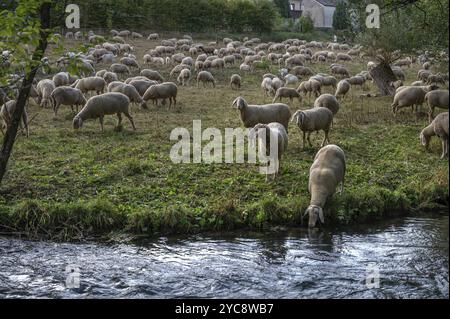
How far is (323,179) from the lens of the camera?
466 inches

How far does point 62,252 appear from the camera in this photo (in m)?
10.3

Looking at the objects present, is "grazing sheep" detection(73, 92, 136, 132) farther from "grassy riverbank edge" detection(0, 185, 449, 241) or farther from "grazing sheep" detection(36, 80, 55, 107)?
"grassy riverbank edge" detection(0, 185, 449, 241)

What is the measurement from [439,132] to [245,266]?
27.8 ft

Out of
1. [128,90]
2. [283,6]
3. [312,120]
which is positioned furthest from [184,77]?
[283,6]

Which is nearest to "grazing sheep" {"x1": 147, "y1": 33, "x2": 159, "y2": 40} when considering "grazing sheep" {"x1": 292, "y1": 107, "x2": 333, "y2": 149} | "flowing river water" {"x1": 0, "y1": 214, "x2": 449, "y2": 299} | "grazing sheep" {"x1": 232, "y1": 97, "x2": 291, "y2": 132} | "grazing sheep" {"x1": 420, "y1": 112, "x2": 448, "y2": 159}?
"grazing sheep" {"x1": 232, "y1": 97, "x2": 291, "y2": 132}

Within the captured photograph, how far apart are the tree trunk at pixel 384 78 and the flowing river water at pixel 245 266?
16840 millimetres

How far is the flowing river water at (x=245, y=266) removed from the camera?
8469 mm

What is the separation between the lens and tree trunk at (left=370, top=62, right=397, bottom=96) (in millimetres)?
27422

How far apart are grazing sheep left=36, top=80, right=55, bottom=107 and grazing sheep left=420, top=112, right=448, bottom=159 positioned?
14.6 m

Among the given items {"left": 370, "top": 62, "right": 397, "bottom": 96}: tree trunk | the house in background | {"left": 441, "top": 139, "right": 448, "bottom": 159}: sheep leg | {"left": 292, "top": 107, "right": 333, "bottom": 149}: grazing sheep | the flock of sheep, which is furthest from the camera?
the house in background

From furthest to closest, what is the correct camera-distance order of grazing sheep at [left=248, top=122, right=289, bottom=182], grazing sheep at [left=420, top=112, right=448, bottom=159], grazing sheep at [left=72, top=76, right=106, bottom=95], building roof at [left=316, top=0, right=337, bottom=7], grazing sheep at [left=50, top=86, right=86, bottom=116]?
building roof at [left=316, top=0, right=337, bottom=7], grazing sheep at [left=72, top=76, right=106, bottom=95], grazing sheep at [left=50, top=86, right=86, bottom=116], grazing sheep at [left=420, top=112, right=448, bottom=159], grazing sheep at [left=248, top=122, right=289, bottom=182]

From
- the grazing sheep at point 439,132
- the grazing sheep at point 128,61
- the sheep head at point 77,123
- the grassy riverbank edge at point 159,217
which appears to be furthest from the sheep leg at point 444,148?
the grazing sheep at point 128,61

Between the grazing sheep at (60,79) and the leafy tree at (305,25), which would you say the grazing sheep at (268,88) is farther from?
the leafy tree at (305,25)

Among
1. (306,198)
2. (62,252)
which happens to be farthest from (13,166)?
(306,198)
